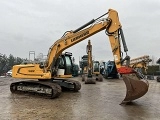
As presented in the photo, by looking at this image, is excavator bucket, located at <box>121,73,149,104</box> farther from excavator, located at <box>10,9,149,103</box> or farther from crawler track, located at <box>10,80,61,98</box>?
crawler track, located at <box>10,80,61,98</box>

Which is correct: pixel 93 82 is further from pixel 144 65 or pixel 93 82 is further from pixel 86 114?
pixel 86 114

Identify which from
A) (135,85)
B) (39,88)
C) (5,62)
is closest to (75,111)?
(135,85)

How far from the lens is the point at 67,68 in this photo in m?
13.9

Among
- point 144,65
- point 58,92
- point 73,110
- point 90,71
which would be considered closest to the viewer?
point 73,110

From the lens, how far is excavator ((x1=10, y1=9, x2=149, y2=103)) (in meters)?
9.90

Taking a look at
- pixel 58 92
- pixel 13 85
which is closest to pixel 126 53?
pixel 58 92

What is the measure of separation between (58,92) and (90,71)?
32.4 ft

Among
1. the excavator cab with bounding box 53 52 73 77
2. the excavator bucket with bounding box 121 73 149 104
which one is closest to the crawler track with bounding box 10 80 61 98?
the excavator cab with bounding box 53 52 73 77

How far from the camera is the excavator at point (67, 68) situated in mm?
9898

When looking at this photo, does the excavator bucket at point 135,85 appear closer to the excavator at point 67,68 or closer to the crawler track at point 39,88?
the excavator at point 67,68

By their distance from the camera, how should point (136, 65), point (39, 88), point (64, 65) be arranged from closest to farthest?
point (39, 88)
point (64, 65)
point (136, 65)

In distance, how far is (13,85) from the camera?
1388 cm

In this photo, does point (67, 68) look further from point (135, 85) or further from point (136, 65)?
point (136, 65)

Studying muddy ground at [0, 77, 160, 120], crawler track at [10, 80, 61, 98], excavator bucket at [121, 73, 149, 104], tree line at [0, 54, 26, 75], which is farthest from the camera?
tree line at [0, 54, 26, 75]
